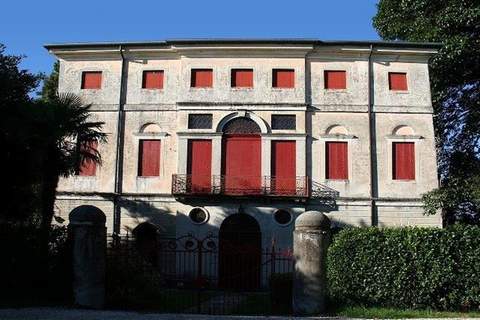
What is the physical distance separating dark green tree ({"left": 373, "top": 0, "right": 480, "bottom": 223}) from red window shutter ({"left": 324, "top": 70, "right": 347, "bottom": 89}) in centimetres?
388

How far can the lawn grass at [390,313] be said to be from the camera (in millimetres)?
11836

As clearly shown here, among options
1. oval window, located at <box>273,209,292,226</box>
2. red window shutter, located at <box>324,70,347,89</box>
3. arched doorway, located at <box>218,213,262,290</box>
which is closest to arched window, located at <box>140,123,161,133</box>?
arched doorway, located at <box>218,213,262,290</box>

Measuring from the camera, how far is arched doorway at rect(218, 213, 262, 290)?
2302cm

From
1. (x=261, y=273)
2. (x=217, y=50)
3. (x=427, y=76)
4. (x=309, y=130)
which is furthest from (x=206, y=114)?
(x=427, y=76)

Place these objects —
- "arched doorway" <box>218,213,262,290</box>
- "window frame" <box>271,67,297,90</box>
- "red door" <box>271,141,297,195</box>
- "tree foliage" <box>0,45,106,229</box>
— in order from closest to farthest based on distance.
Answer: "tree foliage" <box>0,45,106,229</box> < "arched doorway" <box>218,213,262,290</box> < "red door" <box>271,141,297,195</box> < "window frame" <box>271,67,297,90</box>

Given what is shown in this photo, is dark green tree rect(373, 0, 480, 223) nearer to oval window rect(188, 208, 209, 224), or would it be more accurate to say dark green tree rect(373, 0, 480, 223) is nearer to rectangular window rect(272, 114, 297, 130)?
rectangular window rect(272, 114, 297, 130)

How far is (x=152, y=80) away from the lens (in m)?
26.2

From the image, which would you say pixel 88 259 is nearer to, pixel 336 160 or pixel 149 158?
pixel 149 158

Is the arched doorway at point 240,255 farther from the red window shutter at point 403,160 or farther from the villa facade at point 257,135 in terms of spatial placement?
the red window shutter at point 403,160

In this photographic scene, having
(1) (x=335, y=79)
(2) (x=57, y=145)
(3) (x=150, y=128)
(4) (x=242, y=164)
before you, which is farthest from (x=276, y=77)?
(2) (x=57, y=145)

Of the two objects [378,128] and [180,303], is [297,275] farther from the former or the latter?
[378,128]

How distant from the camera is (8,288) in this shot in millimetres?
12805

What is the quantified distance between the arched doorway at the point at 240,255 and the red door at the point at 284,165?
6.91ft

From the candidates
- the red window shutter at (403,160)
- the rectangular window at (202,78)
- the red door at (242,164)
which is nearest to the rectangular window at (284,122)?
the red door at (242,164)
